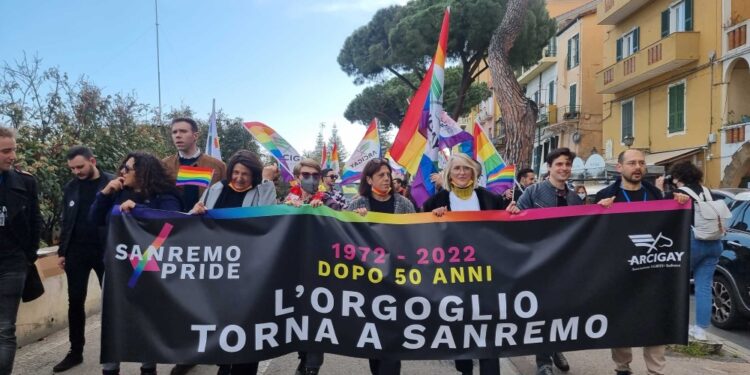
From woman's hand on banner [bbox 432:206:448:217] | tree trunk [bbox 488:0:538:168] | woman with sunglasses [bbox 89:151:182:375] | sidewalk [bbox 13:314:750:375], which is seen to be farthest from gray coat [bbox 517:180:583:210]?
tree trunk [bbox 488:0:538:168]

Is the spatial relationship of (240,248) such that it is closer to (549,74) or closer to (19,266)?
(19,266)

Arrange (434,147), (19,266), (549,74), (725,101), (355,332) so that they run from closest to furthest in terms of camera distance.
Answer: (355,332) < (19,266) < (434,147) < (725,101) < (549,74)

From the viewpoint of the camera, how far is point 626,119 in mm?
25016

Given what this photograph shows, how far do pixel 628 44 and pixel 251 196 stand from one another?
79.4 ft

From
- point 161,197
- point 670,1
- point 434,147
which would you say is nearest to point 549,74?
point 670,1

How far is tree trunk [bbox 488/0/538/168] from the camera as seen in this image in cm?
1132

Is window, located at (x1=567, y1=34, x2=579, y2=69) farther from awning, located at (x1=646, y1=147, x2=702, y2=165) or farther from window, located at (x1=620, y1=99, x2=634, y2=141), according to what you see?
awning, located at (x1=646, y1=147, x2=702, y2=165)

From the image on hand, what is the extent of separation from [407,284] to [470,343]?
0.54 m

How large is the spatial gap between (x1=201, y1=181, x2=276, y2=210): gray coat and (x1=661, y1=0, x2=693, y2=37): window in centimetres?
1989

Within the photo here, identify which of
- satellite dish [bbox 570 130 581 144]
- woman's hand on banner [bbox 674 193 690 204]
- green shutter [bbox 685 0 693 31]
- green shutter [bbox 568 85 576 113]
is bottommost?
woman's hand on banner [bbox 674 193 690 204]

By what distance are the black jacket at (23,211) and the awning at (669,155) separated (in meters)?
19.9

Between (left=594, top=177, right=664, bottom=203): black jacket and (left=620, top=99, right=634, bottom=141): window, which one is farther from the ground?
(left=620, top=99, right=634, bottom=141): window

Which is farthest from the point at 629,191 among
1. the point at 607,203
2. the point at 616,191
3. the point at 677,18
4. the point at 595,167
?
the point at 677,18

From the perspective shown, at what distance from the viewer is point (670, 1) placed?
2111cm
